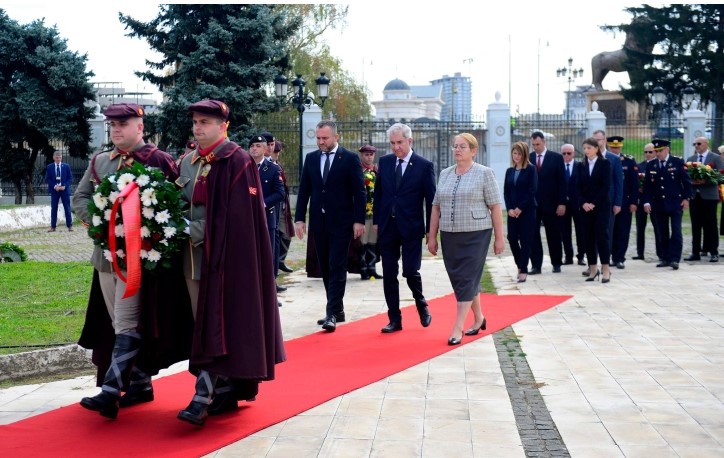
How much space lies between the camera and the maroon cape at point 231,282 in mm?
5816

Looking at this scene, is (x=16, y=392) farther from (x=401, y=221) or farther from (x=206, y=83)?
(x=206, y=83)

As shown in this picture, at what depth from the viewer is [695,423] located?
5.94 m

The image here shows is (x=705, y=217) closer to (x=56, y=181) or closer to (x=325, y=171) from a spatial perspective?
(x=325, y=171)

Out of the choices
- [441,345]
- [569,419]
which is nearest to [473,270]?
[441,345]

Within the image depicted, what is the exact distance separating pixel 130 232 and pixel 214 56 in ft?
89.2

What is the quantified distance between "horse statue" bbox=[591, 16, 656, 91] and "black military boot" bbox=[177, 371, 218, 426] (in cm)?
4333

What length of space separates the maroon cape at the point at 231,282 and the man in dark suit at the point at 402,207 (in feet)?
10.7

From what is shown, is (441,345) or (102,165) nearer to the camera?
(102,165)

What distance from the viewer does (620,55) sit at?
5394 centimetres

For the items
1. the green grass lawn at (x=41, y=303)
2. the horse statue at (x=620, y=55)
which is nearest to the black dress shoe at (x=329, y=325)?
the green grass lawn at (x=41, y=303)

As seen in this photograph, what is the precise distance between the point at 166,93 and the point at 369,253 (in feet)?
65.3

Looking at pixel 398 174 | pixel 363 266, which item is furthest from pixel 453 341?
pixel 363 266

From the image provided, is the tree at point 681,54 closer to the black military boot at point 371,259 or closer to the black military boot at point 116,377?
the black military boot at point 371,259

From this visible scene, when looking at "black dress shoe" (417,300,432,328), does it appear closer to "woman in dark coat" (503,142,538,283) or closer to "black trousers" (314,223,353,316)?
"black trousers" (314,223,353,316)
